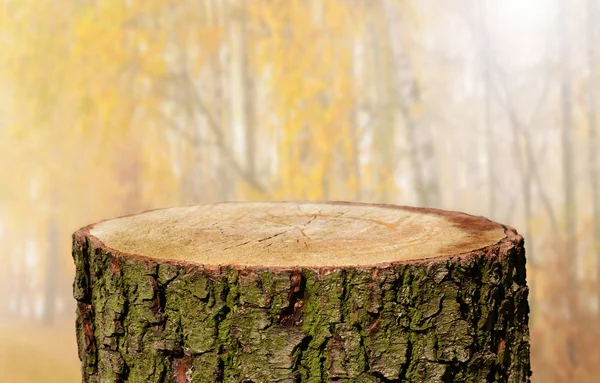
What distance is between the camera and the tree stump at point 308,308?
4.52 ft

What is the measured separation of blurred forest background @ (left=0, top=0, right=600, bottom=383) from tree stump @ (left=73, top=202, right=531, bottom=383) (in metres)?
2.59

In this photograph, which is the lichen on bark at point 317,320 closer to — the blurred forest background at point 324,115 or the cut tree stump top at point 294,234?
the cut tree stump top at point 294,234

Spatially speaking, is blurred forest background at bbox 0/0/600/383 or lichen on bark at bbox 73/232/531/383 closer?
lichen on bark at bbox 73/232/531/383

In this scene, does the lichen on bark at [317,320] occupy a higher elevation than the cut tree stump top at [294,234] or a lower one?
lower

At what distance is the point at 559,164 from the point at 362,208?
2.47 meters

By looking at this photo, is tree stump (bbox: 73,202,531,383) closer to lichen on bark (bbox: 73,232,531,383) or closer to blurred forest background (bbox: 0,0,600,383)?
lichen on bark (bbox: 73,232,531,383)

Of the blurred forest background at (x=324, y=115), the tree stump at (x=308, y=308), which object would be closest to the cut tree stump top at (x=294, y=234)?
the tree stump at (x=308, y=308)

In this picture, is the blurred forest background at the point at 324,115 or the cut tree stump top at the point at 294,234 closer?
the cut tree stump top at the point at 294,234

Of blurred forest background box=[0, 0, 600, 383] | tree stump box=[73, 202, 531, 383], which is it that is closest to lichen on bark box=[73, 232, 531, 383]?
tree stump box=[73, 202, 531, 383]

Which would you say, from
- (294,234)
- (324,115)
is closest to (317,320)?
(294,234)

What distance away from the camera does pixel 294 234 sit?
5.53 feet

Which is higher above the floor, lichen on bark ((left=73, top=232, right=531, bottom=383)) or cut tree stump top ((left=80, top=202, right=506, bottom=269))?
cut tree stump top ((left=80, top=202, right=506, bottom=269))

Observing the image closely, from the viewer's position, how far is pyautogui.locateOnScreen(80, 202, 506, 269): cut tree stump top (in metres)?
1.46

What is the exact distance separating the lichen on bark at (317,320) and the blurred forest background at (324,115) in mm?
2685
